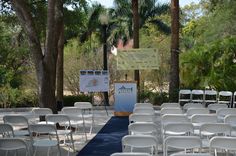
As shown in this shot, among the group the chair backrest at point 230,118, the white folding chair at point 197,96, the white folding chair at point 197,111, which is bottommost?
the chair backrest at point 230,118

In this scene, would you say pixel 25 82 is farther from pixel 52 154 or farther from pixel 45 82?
pixel 52 154

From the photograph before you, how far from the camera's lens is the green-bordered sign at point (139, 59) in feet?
54.0

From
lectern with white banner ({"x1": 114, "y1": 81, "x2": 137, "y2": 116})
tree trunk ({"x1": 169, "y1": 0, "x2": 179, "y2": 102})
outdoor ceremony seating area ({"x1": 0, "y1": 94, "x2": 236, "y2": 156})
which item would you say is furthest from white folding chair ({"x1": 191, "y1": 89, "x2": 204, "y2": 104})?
outdoor ceremony seating area ({"x1": 0, "y1": 94, "x2": 236, "y2": 156})

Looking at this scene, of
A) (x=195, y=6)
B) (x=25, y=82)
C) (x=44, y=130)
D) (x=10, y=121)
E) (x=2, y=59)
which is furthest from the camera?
(x=195, y=6)

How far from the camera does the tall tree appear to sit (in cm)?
1144

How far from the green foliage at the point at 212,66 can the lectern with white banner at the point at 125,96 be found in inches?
145

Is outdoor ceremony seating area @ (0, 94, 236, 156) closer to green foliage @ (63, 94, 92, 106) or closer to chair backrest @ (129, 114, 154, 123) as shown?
chair backrest @ (129, 114, 154, 123)

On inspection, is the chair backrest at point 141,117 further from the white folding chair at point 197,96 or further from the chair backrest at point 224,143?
the white folding chair at point 197,96

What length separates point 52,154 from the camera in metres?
8.84

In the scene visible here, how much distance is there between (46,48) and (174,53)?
24.3 ft

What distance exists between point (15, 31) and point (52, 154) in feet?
57.8

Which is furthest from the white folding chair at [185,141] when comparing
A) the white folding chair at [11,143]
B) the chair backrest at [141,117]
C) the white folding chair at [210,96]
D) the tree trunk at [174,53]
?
the tree trunk at [174,53]

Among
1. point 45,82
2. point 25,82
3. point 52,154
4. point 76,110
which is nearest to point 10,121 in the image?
point 52,154

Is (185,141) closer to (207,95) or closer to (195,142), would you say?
(195,142)
